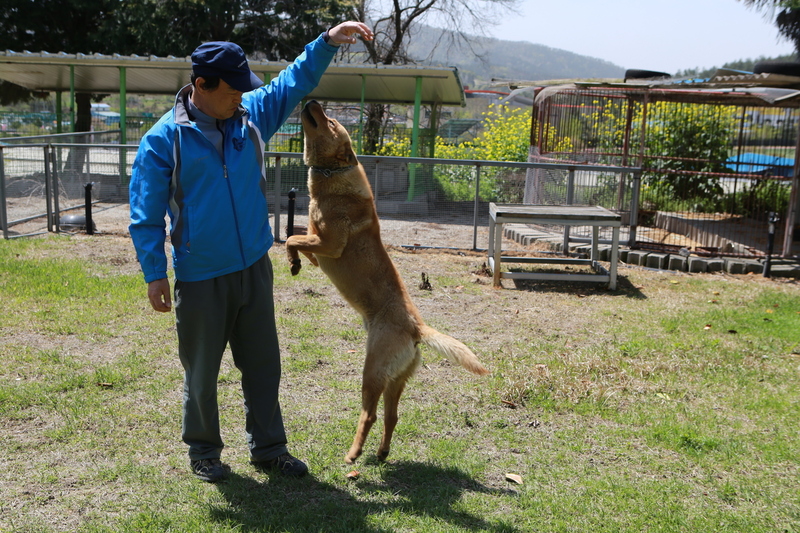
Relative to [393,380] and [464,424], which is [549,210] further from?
[393,380]

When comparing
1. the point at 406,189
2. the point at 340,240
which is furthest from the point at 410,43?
the point at 340,240

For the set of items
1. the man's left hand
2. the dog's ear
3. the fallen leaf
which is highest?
the man's left hand

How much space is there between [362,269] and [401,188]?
7118 millimetres

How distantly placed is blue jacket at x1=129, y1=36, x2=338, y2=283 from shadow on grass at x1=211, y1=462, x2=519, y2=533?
1128 millimetres

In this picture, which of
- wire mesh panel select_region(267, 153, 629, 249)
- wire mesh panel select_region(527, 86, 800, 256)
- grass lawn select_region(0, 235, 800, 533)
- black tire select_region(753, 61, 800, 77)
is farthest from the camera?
black tire select_region(753, 61, 800, 77)

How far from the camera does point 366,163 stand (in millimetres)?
10516

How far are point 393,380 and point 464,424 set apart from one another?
87 cm

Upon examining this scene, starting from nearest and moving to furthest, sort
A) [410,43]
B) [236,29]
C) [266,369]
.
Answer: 1. [266,369]
2. [236,29]
3. [410,43]

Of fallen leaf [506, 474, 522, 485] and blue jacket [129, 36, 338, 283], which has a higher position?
blue jacket [129, 36, 338, 283]

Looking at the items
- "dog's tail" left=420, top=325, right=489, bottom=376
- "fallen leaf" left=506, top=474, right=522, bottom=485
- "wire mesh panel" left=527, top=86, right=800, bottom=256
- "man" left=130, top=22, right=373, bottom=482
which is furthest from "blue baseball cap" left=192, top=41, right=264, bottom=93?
"wire mesh panel" left=527, top=86, right=800, bottom=256

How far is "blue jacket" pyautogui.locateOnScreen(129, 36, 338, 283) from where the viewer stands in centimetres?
303

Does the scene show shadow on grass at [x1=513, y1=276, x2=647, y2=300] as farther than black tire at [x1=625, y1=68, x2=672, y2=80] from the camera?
No

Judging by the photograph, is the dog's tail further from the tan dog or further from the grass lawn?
the grass lawn

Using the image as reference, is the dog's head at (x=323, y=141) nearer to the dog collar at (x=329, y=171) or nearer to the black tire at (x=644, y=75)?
the dog collar at (x=329, y=171)
